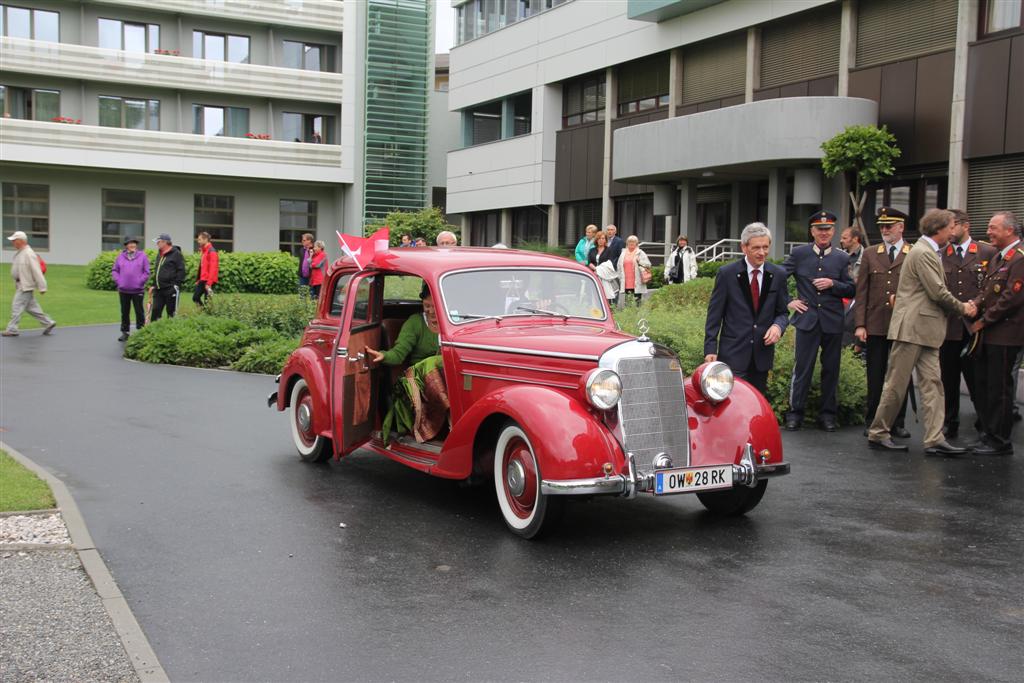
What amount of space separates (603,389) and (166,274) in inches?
587

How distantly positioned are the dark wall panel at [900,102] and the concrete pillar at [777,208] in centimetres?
321

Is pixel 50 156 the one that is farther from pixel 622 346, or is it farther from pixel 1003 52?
pixel 622 346

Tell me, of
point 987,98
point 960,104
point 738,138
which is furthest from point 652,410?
point 738,138

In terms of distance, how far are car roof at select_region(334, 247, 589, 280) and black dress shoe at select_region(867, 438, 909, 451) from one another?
3736 millimetres

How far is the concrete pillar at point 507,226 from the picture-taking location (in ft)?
131

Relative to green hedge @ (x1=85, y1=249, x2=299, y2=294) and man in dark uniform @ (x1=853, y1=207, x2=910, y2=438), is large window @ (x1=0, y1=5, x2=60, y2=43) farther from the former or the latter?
man in dark uniform @ (x1=853, y1=207, x2=910, y2=438)

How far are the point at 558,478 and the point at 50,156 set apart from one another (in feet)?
131

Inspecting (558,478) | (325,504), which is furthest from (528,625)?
(325,504)

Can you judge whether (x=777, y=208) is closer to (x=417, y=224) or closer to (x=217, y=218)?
(x=417, y=224)

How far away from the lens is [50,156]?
1572 inches

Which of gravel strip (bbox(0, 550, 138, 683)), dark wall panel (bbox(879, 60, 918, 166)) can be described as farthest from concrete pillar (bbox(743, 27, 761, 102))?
gravel strip (bbox(0, 550, 138, 683))

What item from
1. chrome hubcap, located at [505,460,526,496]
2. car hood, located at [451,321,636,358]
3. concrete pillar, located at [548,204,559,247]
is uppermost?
concrete pillar, located at [548,204,559,247]

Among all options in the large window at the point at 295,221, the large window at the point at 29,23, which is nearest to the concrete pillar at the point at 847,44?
the large window at the point at 295,221

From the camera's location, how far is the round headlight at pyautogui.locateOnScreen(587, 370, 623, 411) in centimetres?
597
